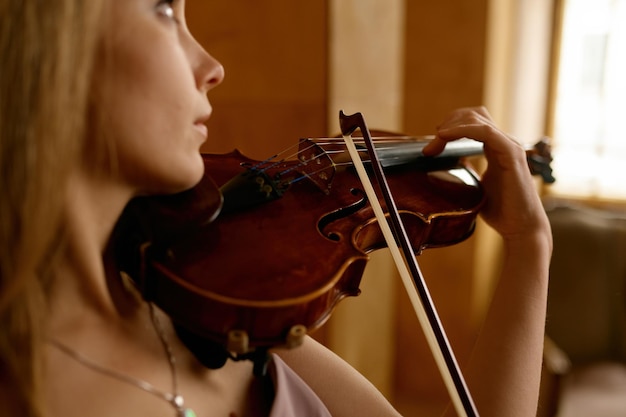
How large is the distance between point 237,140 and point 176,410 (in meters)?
1.22

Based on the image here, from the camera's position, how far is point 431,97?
2436 millimetres

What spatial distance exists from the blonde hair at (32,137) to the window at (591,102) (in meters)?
2.68

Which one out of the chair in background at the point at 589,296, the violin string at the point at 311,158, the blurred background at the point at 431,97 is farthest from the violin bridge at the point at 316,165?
the chair in background at the point at 589,296

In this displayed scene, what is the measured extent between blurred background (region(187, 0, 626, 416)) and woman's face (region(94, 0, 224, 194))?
3.60ft

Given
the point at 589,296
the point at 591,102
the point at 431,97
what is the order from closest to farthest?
the point at 589,296
the point at 431,97
the point at 591,102

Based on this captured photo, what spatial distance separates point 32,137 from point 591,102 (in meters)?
2.77

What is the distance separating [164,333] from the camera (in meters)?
0.61

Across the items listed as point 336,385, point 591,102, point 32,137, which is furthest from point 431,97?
point 32,137

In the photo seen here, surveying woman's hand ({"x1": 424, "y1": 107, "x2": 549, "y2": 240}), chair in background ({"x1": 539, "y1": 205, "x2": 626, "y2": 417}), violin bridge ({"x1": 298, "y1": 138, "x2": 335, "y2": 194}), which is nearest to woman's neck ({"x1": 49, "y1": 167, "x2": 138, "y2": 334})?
violin bridge ({"x1": 298, "y1": 138, "x2": 335, "y2": 194})

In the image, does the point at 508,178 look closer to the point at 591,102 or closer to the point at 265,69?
the point at 265,69

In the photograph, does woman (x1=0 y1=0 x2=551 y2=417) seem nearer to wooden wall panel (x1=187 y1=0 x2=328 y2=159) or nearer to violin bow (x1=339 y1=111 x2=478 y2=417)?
violin bow (x1=339 y1=111 x2=478 y2=417)

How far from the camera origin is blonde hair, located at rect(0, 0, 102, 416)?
43cm

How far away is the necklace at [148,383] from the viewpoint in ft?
1.70

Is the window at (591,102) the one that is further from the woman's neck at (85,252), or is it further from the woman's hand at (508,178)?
the woman's neck at (85,252)
